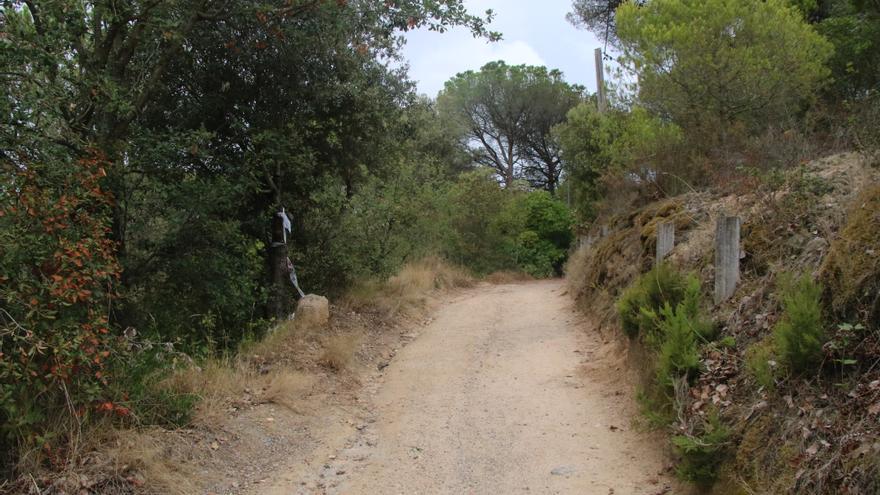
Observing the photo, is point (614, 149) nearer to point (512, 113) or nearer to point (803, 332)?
point (803, 332)

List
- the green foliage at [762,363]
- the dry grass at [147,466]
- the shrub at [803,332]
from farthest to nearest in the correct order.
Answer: the dry grass at [147,466] < the green foliage at [762,363] < the shrub at [803,332]

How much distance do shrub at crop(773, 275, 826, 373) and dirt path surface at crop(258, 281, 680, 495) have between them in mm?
1548

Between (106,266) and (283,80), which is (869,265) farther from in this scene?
(283,80)

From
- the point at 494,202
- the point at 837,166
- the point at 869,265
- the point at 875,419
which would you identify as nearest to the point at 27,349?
the point at 875,419

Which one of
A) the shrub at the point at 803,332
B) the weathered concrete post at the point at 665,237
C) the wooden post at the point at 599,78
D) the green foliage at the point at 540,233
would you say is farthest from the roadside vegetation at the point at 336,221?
the green foliage at the point at 540,233

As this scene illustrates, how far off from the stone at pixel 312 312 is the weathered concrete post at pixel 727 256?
5.87 m

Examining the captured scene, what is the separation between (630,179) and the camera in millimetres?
14977

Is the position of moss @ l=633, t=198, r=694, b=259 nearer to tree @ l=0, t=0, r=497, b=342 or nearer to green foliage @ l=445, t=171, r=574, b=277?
tree @ l=0, t=0, r=497, b=342

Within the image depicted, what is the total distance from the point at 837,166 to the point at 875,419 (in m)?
4.63

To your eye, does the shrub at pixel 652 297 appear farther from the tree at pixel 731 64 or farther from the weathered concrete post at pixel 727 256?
the tree at pixel 731 64

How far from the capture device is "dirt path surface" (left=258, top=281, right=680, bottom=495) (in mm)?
5504

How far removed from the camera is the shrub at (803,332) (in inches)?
163

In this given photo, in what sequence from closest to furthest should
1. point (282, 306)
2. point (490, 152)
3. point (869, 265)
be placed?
point (869, 265) < point (282, 306) < point (490, 152)

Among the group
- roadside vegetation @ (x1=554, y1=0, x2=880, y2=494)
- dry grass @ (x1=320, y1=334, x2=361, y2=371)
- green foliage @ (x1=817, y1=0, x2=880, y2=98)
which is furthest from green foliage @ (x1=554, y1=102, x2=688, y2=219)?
dry grass @ (x1=320, y1=334, x2=361, y2=371)
